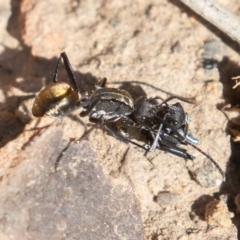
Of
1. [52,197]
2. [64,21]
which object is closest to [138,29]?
[64,21]

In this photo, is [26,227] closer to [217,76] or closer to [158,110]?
[158,110]

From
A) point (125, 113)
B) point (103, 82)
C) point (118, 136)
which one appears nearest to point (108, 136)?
point (118, 136)

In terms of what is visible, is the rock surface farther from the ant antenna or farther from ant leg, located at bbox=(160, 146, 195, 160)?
the ant antenna

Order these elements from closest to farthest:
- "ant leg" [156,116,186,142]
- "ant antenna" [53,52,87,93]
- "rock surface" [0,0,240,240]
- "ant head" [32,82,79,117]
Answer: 1. "rock surface" [0,0,240,240]
2. "ant head" [32,82,79,117]
3. "ant leg" [156,116,186,142]
4. "ant antenna" [53,52,87,93]

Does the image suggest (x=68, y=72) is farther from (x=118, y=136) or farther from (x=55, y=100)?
(x=118, y=136)

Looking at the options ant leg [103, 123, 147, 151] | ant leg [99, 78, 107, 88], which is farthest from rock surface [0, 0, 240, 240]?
ant leg [99, 78, 107, 88]

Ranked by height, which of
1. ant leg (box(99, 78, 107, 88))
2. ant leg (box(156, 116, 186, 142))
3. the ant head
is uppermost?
ant leg (box(99, 78, 107, 88))

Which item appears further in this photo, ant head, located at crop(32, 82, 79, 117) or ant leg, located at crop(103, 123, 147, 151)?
ant leg, located at crop(103, 123, 147, 151)
